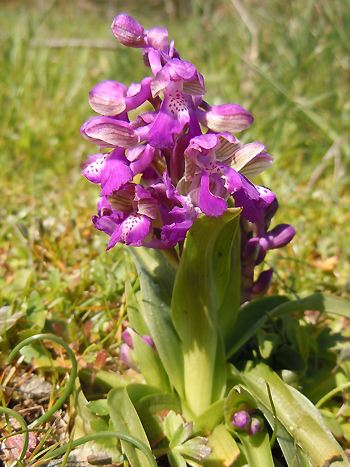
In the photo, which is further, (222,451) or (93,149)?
(93,149)

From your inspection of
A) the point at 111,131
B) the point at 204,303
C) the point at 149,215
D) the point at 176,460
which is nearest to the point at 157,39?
the point at 111,131

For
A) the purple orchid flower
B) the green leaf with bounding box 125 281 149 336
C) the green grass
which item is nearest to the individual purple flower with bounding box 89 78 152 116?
the purple orchid flower

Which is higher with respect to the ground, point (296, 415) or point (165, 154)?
point (165, 154)

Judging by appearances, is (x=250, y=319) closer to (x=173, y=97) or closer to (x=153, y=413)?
(x=153, y=413)

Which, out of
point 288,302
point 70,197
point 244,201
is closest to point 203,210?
point 244,201

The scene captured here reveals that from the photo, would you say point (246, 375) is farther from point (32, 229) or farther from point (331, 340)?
point (32, 229)
